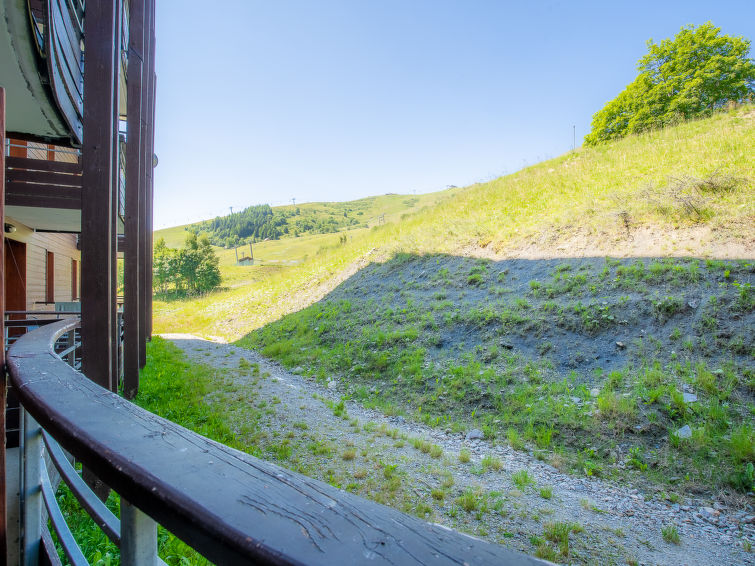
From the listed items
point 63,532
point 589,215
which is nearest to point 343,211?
point 589,215

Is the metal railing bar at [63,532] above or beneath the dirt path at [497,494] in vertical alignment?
above

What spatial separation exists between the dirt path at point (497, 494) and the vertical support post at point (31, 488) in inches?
112

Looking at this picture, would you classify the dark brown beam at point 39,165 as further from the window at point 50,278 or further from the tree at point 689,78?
the tree at point 689,78

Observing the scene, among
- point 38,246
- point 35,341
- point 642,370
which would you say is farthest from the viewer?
point 38,246

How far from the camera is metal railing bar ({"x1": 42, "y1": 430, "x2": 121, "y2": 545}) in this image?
92cm

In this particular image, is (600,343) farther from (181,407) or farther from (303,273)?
(303,273)

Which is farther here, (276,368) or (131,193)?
(276,368)

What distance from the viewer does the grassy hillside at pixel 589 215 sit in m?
8.17

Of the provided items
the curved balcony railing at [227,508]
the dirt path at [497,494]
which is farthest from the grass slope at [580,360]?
the curved balcony railing at [227,508]

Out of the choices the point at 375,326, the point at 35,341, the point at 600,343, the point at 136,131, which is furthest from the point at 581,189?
the point at 35,341

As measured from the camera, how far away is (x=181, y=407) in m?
5.74

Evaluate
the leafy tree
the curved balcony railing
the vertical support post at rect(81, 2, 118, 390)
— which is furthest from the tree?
the leafy tree

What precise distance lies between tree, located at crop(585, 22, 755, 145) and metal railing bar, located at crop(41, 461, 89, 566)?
25.1 meters

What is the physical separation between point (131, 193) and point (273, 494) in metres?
6.93
